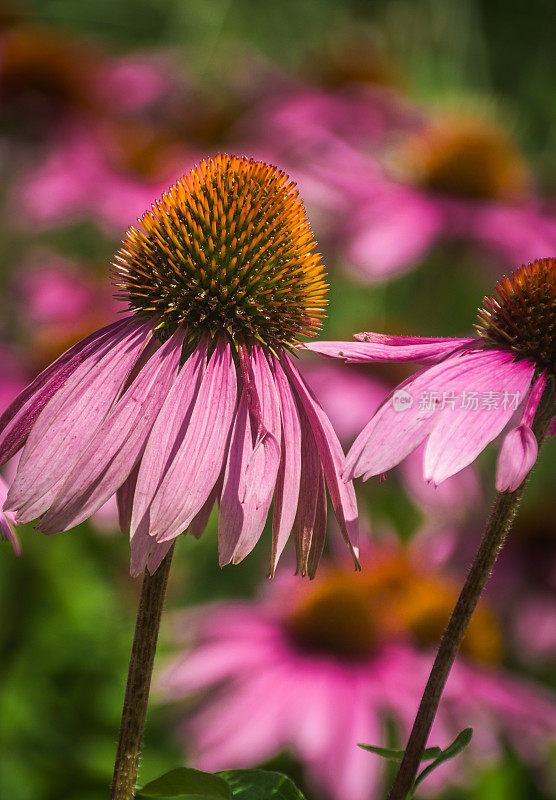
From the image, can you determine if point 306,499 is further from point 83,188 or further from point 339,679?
point 83,188

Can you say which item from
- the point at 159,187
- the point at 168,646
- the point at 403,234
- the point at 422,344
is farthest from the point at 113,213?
the point at 422,344

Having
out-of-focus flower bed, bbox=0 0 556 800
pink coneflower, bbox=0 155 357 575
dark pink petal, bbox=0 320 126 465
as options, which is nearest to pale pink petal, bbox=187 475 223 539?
pink coneflower, bbox=0 155 357 575

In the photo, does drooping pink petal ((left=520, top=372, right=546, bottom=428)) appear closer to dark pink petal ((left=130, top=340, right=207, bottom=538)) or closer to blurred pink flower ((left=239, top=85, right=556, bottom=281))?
dark pink petal ((left=130, top=340, right=207, bottom=538))

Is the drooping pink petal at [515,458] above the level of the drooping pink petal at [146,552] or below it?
above

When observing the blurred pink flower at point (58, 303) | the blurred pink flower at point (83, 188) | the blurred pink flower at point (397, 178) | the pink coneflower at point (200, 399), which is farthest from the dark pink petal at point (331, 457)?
the blurred pink flower at point (83, 188)

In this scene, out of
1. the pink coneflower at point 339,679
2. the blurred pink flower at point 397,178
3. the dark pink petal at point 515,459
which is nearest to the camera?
the dark pink petal at point 515,459

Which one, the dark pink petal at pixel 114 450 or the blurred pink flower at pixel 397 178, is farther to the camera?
the blurred pink flower at pixel 397 178

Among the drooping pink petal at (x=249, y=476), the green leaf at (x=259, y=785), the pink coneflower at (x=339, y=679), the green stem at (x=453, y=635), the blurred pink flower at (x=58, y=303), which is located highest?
the blurred pink flower at (x=58, y=303)

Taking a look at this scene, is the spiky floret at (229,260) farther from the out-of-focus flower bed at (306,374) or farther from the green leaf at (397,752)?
the out-of-focus flower bed at (306,374)
